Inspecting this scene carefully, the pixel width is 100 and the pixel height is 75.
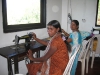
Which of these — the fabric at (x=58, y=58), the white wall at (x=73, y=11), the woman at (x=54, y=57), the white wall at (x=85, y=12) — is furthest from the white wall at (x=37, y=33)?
the fabric at (x=58, y=58)

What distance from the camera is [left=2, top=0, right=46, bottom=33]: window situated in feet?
6.53

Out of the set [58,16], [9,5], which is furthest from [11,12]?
[58,16]

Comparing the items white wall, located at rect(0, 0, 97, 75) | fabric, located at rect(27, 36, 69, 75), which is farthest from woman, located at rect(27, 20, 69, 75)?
white wall, located at rect(0, 0, 97, 75)

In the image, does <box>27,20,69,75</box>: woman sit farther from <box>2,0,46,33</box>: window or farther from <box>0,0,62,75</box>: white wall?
<box>2,0,46,33</box>: window

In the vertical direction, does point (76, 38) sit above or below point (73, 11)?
below

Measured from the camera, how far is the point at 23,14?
7.54 feet

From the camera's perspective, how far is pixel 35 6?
254 centimetres

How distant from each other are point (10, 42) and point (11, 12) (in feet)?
1.66

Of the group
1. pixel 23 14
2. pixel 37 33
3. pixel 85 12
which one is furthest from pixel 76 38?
pixel 85 12

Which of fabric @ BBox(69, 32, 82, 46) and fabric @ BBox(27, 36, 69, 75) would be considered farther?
fabric @ BBox(69, 32, 82, 46)

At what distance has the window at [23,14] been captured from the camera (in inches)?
78.4

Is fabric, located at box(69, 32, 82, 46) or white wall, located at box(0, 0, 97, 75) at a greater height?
white wall, located at box(0, 0, 97, 75)

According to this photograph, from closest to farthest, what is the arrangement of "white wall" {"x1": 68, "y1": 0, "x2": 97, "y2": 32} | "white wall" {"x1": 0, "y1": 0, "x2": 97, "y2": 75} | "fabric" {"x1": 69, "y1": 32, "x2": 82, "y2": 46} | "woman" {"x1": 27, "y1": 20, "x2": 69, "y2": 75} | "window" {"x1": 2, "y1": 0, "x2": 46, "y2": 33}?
"woman" {"x1": 27, "y1": 20, "x2": 69, "y2": 75}
"window" {"x1": 2, "y1": 0, "x2": 46, "y2": 33}
"fabric" {"x1": 69, "y1": 32, "x2": 82, "y2": 46}
"white wall" {"x1": 0, "y1": 0, "x2": 97, "y2": 75}
"white wall" {"x1": 68, "y1": 0, "x2": 97, "y2": 32}

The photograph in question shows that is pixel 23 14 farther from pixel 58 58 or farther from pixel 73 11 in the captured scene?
pixel 73 11
